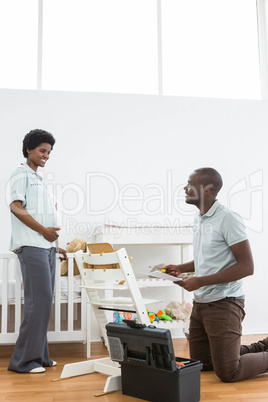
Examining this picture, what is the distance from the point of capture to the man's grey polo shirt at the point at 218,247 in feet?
6.37

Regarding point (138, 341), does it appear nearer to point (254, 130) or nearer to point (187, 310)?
point (187, 310)

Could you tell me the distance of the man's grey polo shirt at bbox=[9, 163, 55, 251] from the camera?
7.32ft

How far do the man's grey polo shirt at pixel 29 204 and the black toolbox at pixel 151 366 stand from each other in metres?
0.70

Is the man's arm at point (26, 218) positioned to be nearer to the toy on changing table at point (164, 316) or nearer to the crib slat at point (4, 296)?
the crib slat at point (4, 296)

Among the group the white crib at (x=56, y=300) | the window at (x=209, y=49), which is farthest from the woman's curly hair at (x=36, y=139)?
the window at (x=209, y=49)

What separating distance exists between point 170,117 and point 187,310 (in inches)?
59.7

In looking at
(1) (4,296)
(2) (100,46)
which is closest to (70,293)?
(1) (4,296)

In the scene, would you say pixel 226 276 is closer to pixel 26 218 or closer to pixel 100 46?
pixel 26 218

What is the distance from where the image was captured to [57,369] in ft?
7.40

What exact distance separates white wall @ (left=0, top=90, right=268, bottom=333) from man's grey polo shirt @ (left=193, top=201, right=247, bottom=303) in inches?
51.6

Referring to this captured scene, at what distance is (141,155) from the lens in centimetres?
343

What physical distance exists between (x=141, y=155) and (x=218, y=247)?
1576 mm

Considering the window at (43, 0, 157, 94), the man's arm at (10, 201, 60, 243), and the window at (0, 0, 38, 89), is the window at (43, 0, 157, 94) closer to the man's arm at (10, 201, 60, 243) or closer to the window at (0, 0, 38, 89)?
the window at (0, 0, 38, 89)

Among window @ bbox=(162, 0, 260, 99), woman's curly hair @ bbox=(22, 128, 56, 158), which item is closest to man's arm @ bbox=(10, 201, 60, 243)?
woman's curly hair @ bbox=(22, 128, 56, 158)
